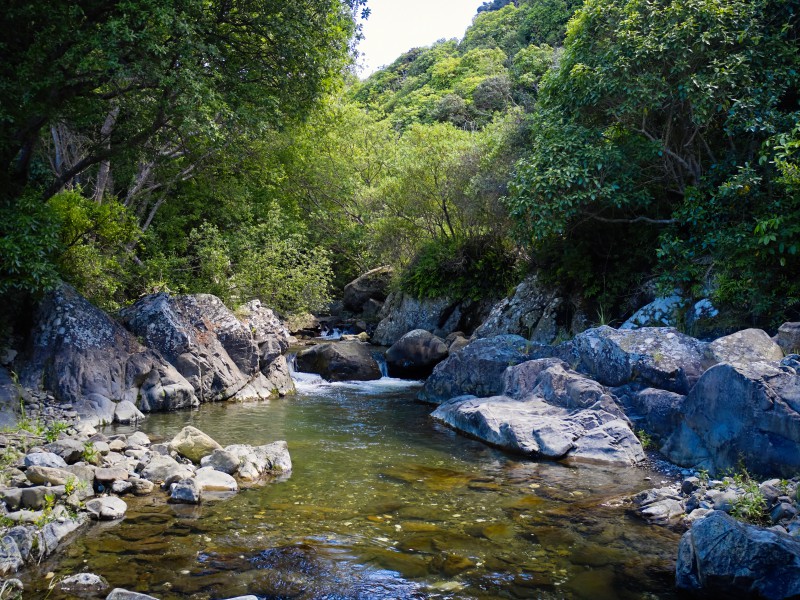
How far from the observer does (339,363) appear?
1875 cm

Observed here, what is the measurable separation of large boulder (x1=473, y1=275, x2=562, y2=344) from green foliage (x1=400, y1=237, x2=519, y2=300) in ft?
11.9

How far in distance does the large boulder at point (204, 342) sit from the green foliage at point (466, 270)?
32.6 ft

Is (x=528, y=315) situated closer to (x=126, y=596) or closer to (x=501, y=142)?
(x=501, y=142)

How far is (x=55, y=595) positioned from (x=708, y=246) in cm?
1327

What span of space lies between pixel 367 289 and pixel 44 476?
2394cm

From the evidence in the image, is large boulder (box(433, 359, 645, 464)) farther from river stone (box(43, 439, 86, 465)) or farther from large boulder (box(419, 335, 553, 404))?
river stone (box(43, 439, 86, 465))

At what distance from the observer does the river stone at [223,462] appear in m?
8.73

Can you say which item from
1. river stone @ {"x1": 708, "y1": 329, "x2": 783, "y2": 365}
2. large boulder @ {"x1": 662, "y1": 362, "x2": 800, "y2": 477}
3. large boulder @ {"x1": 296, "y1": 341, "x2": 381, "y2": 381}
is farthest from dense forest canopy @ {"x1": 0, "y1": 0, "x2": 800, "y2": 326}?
large boulder @ {"x1": 662, "y1": 362, "x2": 800, "y2": 477}

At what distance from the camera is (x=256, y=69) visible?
45.4ft

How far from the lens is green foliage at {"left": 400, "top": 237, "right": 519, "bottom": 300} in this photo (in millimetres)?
23609

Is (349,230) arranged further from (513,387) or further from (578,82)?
(513,387)

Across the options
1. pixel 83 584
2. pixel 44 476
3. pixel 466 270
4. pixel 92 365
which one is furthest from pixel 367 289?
pixel 83 584

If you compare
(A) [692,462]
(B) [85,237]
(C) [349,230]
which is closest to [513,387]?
(A) [692,462]

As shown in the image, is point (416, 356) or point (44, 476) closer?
point (44, 476)
